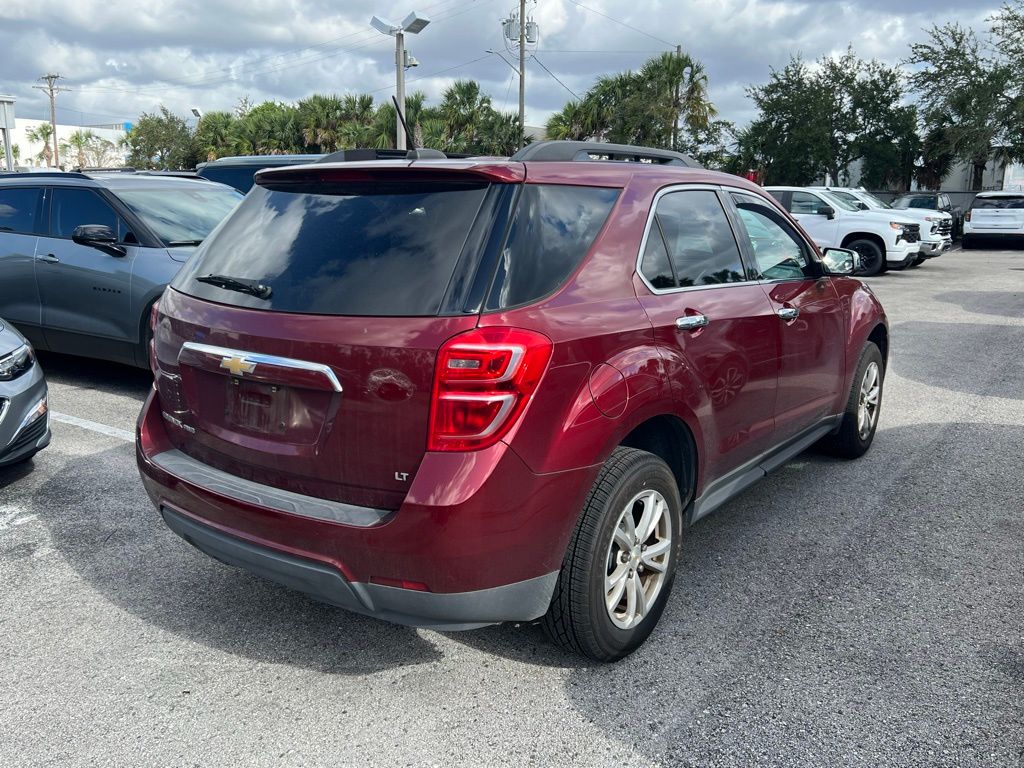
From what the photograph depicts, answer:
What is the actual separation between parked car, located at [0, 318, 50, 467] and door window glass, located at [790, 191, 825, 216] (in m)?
15.4

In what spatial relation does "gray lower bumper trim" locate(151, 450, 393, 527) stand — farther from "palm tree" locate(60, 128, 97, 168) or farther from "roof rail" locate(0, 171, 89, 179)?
"palm tree" locate(60, 128, 97, 168)

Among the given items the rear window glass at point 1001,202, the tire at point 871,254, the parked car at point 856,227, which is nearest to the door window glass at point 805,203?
the parked car at point 856,227

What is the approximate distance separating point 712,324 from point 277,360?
5.50 feet

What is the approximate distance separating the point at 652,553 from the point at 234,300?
1704 mm

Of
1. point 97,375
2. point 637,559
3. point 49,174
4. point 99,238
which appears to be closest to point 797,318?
point 637,559

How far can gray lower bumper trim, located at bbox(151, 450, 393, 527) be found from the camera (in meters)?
2.63

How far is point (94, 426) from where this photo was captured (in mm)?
6035

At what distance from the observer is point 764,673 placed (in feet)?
9.89

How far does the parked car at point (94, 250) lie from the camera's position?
6.56 m

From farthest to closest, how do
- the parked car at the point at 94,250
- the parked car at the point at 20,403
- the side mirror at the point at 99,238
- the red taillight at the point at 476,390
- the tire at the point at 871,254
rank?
the tire at the point at 871,254
the parked car at the point at 94,250
the side mirror at the point at 99,238
the parked car at the point at 20,403
the red taillight at the point at 476,390

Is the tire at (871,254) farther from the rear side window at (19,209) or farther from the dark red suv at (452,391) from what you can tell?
the dark red suv at (452,391)

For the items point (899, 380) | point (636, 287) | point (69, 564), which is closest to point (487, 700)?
point (636, 287)

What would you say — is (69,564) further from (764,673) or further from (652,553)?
(764,673)

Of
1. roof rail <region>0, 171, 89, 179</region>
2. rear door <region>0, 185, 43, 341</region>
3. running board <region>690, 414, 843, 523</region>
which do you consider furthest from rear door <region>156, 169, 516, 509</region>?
roof rail <region>0, 171, 89, 179</region>
